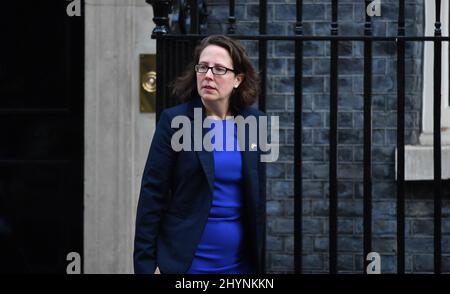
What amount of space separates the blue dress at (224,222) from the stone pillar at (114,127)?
2.38m

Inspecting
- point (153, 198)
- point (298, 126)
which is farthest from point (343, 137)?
point (153, 198)

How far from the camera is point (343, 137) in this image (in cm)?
634

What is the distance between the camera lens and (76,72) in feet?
21.8

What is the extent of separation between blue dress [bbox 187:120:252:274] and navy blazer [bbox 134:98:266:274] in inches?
1.2

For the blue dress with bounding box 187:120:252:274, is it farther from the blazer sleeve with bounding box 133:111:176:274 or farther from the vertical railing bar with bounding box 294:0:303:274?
the vertical railing bar with bounding box 294:0:303:274

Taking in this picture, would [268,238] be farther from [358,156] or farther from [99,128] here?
[99,128]

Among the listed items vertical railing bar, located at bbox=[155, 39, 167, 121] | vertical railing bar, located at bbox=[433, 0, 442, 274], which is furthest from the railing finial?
vertical railing bar, located at bbox=[433, 0, 442, 274]

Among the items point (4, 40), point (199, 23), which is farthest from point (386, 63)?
point (4, 40)

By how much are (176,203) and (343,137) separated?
2437mm

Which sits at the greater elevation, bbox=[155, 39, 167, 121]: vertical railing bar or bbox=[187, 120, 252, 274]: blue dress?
bbox=[155, 39, 167, 121]: vertical railing bar

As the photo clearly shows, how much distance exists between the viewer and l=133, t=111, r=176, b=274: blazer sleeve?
4066 mm

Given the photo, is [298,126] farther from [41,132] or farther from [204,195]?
[41,132]

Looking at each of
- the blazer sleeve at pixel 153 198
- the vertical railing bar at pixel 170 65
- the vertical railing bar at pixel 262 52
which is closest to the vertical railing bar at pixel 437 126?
the vertical railing bar at pixel 262 52

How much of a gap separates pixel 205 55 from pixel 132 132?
239cm
